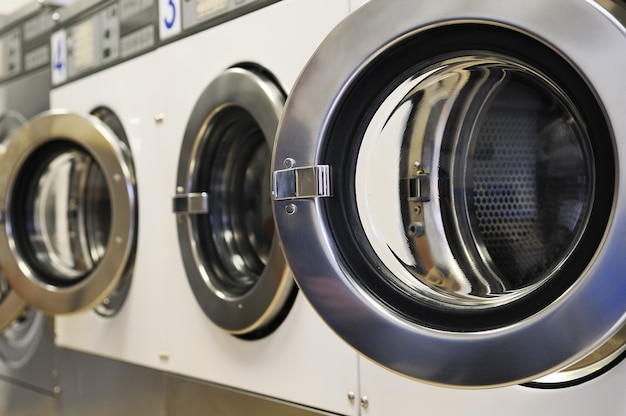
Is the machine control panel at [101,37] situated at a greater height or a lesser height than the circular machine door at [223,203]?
Answer: greater

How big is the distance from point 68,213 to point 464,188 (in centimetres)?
116

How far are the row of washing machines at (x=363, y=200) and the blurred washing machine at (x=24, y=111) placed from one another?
0.90 feet

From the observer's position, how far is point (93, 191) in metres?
1.69

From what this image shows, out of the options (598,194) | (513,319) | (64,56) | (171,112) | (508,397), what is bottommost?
(508,397)

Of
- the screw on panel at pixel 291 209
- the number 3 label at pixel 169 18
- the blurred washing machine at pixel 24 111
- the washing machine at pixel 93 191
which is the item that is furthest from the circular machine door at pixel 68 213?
the screw on panel at pixel 291 209

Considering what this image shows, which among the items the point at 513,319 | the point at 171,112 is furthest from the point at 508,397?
the point at 171,112

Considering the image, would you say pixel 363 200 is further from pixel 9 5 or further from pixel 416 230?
pixel 9 5

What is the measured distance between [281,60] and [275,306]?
0.42m

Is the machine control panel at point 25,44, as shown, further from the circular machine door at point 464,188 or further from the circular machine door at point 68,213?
the circular machine door at point 464,188

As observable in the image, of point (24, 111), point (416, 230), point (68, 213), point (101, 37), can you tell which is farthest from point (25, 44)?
point (416, 230)

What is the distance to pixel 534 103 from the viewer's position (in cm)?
89

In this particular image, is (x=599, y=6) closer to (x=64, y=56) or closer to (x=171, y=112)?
(x=171, y=112)

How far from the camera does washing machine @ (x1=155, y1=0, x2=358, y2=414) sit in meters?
1.08

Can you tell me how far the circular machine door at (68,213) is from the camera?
4.80 feet
